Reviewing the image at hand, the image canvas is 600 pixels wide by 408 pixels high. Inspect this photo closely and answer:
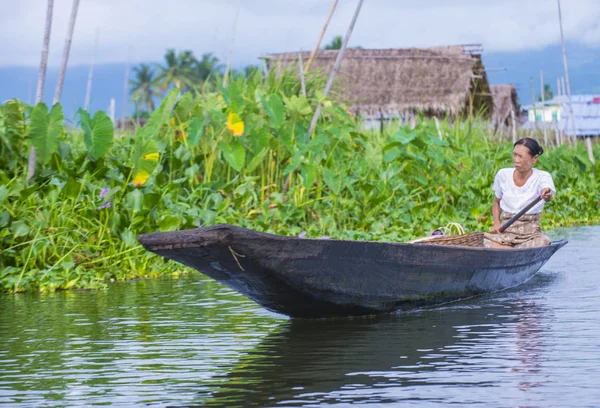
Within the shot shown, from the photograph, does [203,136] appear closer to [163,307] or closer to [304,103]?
[304,103]

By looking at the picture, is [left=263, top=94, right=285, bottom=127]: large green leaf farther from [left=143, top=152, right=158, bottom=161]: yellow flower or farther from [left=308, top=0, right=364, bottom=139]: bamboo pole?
[left=143, top=152, right=158, bottom=161]: yellow flower

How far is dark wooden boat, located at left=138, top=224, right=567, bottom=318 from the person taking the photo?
4.18m

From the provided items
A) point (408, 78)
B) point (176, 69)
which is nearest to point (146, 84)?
point (176, 69)

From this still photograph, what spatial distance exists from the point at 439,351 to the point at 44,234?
376 cm

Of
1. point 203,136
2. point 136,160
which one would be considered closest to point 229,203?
point 203,136

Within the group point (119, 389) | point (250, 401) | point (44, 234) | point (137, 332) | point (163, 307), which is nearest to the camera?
point (250, 401)

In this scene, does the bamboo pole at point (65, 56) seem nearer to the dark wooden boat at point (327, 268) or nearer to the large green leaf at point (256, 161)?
the large green leaf at point (256, 161)

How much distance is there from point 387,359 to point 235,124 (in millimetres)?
4871

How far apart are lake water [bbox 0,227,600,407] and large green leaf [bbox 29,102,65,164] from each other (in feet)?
3.98

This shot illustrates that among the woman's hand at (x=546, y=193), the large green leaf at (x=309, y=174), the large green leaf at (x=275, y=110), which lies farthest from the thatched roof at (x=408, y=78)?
the woman's hand at (x=546, y=193)

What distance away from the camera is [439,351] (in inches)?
166

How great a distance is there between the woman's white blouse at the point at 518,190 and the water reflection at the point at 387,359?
1231 mm

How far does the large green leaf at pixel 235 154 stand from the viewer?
8.58 m

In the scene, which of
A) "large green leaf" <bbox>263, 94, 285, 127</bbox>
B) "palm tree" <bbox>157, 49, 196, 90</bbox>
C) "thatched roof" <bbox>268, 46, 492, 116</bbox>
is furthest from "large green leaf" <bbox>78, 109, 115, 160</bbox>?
"palm tree" <bbox>157, 49, 196, 90</bbox>
